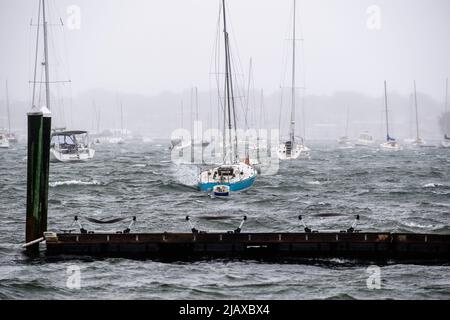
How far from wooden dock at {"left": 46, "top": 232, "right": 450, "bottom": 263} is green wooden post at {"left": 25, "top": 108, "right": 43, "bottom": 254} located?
83cm

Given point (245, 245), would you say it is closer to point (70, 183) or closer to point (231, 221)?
point (231, 221)

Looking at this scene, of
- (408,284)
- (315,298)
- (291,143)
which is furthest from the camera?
(291,143)

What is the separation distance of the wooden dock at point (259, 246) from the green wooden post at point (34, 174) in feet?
2.73

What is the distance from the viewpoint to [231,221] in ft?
139

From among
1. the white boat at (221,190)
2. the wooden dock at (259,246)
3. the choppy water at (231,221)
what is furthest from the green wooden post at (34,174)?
the white boat at (221,190)

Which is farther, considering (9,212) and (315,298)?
(9,212)

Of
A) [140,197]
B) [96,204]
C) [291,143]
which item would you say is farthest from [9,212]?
[291,143]

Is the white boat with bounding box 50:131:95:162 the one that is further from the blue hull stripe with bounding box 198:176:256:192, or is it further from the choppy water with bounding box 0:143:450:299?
the blue hull stripe with bounding box 198:176:256:192

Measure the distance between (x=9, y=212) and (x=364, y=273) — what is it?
26.4m

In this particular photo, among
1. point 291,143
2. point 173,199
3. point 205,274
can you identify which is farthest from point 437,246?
point 291,143

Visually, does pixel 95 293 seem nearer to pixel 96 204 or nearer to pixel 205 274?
pixel 205 274

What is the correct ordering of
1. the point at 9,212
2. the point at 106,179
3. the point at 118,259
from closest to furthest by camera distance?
the point at 118,259, the point at 9,212, the point at 106,179

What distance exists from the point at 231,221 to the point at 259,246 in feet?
37.6

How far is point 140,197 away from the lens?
55.7 metres
